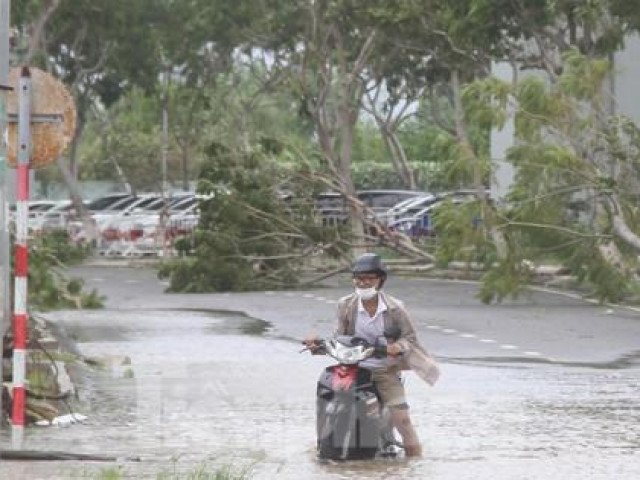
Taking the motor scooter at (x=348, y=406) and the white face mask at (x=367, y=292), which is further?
the white face mask at (x=367, y=292)

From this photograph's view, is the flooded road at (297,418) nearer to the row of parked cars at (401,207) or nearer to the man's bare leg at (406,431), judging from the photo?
the man's bare leg at (406,431)

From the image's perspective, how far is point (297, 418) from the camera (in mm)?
15977

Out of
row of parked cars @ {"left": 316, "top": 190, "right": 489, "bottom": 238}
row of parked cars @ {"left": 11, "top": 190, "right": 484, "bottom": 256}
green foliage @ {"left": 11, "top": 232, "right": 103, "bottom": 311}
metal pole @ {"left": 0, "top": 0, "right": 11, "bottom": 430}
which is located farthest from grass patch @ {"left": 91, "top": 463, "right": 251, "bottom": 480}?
row of parked cars @ {"left": 11, "top": 190, "right": 484, "bottom": 256}

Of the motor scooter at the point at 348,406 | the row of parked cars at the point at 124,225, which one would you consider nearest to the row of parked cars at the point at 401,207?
the row of parked cars at the point at 124,225

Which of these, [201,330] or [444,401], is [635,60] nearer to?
[201,330]

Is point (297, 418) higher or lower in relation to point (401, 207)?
lower

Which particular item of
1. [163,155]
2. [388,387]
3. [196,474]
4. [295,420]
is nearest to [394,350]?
[388,387]

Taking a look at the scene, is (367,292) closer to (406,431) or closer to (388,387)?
(388,387)

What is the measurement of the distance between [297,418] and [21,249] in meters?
3.65

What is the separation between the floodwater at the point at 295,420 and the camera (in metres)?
13.0

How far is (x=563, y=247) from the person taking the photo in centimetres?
2986

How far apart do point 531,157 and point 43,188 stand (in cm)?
5726

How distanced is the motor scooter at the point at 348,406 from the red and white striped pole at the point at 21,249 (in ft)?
6.48

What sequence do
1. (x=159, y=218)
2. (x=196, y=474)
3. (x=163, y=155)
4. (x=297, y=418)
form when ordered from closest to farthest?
(x=196, y=474)
(x=297, y=418)
(x=159, y=218)
(x=163, y=155)
